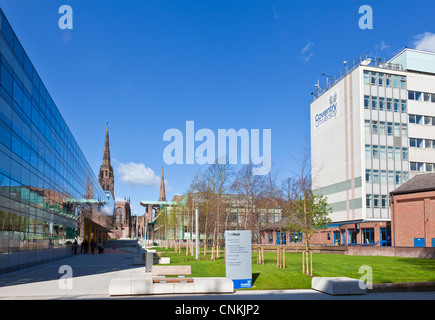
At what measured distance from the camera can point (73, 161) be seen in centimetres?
5294

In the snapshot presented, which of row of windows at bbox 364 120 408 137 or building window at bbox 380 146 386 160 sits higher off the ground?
row of windows at bbox 364 120 408 137

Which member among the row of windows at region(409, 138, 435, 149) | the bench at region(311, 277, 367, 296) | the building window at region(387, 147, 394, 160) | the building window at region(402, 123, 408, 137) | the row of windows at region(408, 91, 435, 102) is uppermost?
the row of windows at region(408, 91, 435, 102)

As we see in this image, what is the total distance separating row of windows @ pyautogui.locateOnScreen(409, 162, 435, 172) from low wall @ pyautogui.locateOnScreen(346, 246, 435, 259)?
29.2 meters

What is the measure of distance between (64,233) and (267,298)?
1401 inches

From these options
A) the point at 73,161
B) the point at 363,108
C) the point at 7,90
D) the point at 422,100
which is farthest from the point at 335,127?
the point at 7,90

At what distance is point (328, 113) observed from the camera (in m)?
69.7

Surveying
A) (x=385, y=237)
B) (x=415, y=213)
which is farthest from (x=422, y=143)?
(x=415, y=213)

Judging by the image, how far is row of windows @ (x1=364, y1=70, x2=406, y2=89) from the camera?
203 feet

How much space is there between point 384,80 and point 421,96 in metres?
6.76

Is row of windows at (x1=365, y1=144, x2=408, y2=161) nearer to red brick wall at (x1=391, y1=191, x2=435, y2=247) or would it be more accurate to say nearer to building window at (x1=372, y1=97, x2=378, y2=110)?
building window at (x1=372, y1=97, x2=378, y2=110)

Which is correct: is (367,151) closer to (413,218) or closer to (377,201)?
(377,201)

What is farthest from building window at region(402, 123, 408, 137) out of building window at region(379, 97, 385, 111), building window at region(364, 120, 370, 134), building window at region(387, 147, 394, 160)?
building window at region(364, 120, 370, 134)

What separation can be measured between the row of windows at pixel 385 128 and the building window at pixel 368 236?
539 inches
